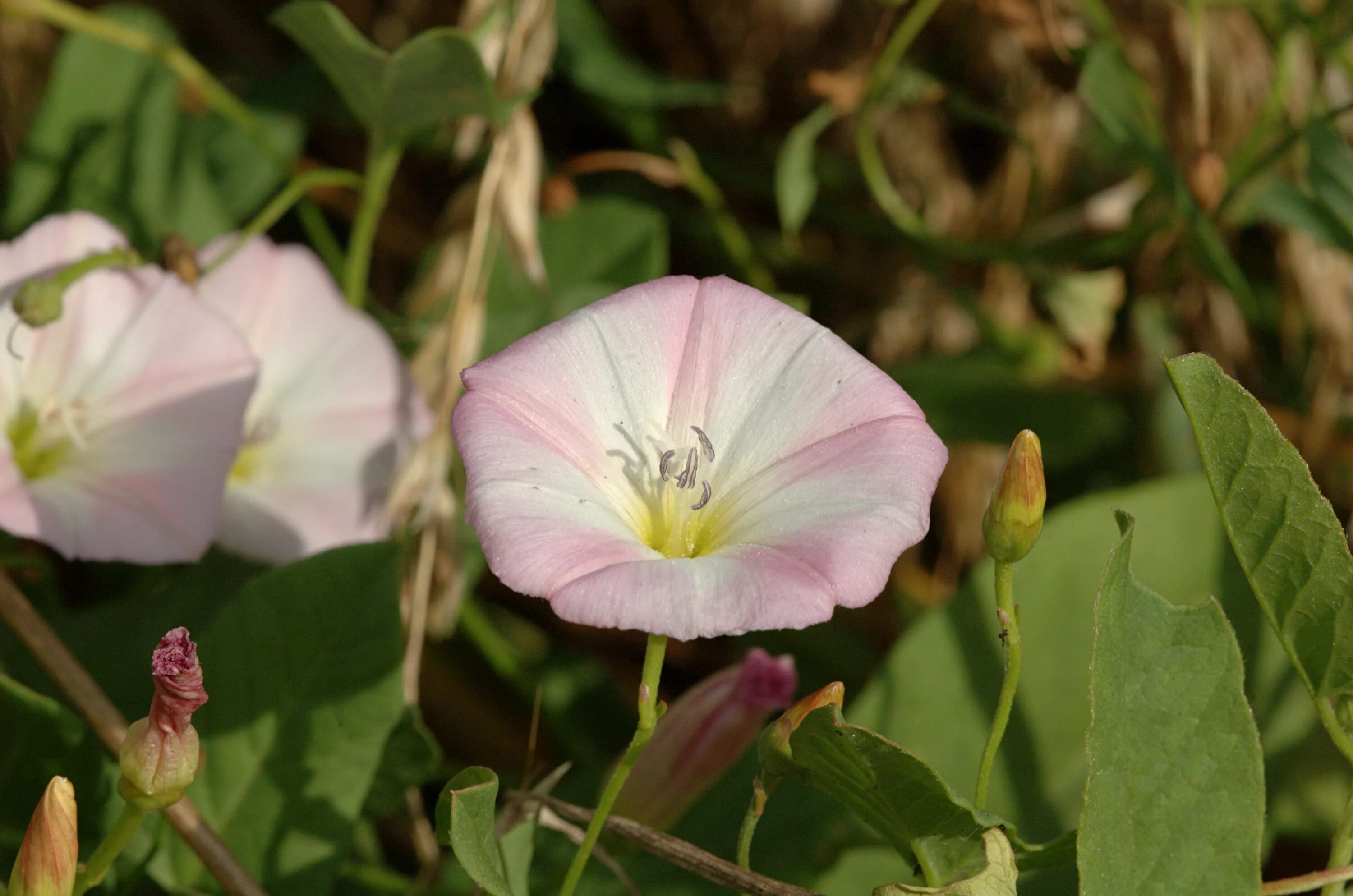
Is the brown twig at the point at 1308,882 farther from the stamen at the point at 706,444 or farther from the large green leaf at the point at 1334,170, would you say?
the large green leaf at the point at 1334,170

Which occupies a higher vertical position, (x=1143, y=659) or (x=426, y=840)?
(x=1143, y=659)

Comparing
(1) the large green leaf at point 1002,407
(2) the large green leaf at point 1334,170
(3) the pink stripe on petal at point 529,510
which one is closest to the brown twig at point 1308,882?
(3) the pink stripe on petal at point 529,510

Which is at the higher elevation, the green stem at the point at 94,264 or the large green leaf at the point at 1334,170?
the green stem at the point at 94,264

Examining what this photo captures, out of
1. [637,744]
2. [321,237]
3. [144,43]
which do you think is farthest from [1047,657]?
[144,43]

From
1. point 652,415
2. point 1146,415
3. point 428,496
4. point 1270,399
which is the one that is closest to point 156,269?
point 428,496

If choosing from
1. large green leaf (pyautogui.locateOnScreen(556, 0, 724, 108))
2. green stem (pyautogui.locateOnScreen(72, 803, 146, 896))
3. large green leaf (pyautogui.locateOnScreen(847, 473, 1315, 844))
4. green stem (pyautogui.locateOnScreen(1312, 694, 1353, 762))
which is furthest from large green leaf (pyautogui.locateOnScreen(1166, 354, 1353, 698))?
large green leaf (pyautogui.locateOnScreen(556, 0, 724, 108))

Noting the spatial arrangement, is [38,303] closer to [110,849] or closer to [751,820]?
[110,849]

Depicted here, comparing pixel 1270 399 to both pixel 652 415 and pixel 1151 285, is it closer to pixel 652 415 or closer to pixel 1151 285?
pixel 1151 285
